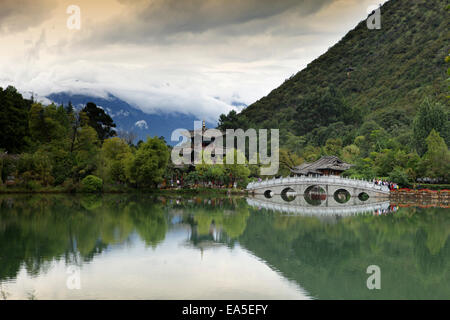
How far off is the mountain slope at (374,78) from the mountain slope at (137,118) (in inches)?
2108

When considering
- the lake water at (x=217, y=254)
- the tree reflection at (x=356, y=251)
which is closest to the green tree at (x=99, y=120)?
the lake water at (x=217, y=254)

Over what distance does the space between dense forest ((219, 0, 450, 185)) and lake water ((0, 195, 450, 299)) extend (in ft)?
46.8

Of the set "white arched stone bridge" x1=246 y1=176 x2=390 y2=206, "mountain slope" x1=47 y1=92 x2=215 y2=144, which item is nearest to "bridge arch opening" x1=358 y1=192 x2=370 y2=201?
"white arched stone bridge" x1=246 y1=176 x2=390 y2=206

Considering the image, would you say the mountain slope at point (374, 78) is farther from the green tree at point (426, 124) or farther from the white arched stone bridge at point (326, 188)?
the white arched stone bridge at point (326, 188)

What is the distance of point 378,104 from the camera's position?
68125 mm

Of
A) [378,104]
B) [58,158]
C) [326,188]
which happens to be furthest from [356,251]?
[378,104]

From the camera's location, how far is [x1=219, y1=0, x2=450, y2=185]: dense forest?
36.2 meters

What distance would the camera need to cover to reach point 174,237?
612 inches

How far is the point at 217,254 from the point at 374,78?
230ft

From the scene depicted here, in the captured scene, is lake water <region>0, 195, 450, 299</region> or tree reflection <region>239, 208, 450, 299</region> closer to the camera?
lake water <region>0, 195, 450, 299</region>

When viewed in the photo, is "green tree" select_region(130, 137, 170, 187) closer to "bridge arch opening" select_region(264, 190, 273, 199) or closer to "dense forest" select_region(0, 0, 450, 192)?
"dense forest" select_region(0, 0, 450, 192)

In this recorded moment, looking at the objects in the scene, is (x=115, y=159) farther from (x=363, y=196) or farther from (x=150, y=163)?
(x=363, y=196)

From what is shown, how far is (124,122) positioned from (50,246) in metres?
131

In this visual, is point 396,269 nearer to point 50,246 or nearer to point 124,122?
point 50,246
